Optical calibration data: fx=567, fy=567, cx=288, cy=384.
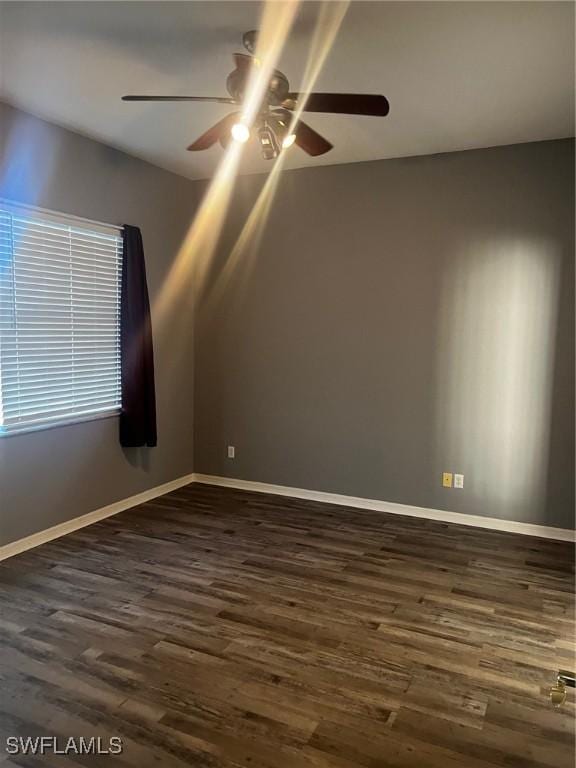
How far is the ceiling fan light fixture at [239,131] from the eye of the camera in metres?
2.59

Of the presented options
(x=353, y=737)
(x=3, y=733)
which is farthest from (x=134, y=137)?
(x=353, y=737)

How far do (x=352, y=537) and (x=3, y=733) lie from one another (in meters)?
2.39

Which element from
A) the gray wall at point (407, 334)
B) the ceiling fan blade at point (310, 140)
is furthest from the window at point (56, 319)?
the ceiling fan blade at point (310, 140)

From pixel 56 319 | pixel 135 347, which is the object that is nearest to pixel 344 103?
pixel 56 319

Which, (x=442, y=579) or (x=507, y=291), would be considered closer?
(x=442, y=579)

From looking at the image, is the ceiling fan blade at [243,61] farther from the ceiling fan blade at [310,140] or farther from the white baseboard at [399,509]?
the white baseboard at [399,509]

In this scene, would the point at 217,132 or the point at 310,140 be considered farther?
the point at 310,140

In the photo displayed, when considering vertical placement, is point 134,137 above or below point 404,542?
above

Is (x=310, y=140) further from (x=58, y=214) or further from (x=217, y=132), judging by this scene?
(x=58, y=214)

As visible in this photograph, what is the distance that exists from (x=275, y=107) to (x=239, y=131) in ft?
0.65

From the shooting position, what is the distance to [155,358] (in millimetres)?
4695

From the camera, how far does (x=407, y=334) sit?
4.30 meters

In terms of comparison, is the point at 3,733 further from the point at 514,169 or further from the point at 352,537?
the point at 514,169

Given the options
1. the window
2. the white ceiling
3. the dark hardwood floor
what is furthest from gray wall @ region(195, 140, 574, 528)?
the window
